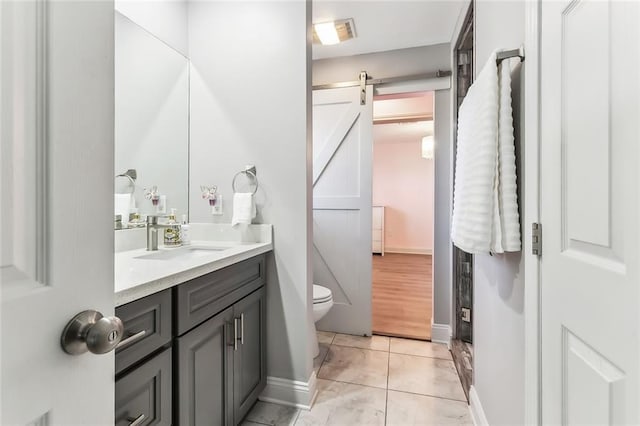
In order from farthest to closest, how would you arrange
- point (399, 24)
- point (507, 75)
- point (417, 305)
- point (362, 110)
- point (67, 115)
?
point (417, 305) < point (362, 110) < point (399, 24) < point (507, 75) < point (67, 115)

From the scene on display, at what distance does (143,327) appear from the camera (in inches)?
35.6

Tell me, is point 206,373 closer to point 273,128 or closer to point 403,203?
→ point 273,128

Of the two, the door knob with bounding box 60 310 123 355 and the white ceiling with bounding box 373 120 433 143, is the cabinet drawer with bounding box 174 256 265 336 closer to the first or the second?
the door knob with bounding box 60 310 123 355

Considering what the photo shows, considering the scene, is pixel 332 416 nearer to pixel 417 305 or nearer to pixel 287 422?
pixel 287 422

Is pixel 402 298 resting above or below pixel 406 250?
below

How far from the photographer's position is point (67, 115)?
1.36 ft

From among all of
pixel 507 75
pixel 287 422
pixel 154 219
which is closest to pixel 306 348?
pixel 287 422

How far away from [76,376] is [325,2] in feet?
7.52

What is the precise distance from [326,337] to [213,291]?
5.07 feet

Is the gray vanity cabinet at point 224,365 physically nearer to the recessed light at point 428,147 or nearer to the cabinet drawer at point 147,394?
the cabinet drawer at point 147,394

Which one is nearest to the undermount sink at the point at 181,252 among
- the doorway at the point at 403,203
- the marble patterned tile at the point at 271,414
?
the marble patterned tile at the point at 271,414

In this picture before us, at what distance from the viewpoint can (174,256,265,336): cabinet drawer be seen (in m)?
1.06

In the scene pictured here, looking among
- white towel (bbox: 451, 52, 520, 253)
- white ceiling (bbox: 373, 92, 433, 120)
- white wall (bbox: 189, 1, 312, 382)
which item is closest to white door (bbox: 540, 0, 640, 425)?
white towel (bbox: 451, 52, 520, 253)

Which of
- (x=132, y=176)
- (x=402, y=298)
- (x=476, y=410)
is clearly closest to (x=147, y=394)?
(x=132, y=176)
